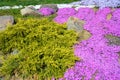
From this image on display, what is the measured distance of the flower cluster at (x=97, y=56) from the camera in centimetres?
820

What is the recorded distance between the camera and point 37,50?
8.81 meters

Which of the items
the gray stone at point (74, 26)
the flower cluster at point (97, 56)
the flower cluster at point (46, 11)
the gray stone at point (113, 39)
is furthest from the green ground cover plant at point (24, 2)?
the gray stone at point (113, 39)

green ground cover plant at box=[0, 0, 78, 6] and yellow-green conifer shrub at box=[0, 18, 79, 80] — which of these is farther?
green ground cover plant at box=[0, 0, 78, 6]

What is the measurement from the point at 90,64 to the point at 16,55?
7.25ft

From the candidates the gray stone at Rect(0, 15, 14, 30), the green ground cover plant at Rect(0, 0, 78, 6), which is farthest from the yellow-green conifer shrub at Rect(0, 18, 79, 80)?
the green ground cover plant at Rect(0, 0, 78, 6)

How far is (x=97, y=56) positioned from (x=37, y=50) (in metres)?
1.82

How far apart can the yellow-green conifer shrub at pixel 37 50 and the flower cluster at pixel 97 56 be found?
273mm

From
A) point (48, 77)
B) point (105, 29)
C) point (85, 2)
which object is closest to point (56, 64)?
point (48, 77)

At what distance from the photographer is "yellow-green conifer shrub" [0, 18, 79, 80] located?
8.45m

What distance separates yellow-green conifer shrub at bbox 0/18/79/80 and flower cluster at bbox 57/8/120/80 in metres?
0.27

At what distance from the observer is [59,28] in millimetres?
10109

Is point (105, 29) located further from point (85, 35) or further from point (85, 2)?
point (85, 2)

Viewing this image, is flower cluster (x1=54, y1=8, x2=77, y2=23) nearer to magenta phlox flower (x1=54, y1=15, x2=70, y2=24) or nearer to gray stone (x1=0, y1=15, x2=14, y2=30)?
magenta phlox flower (x1=54, y1=15, x2=70, y2=24)

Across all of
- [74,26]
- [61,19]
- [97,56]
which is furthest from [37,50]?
[61,19]
